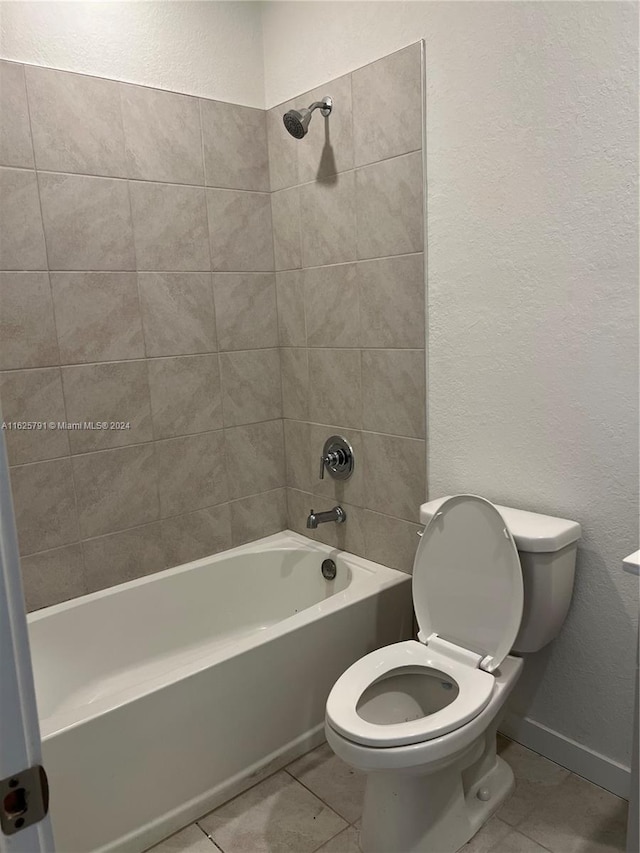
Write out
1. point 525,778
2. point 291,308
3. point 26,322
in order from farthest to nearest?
point 291,308, point 26,322, point 525,778

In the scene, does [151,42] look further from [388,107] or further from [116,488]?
[116,488]

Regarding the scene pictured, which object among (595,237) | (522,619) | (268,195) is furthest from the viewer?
(268,195)

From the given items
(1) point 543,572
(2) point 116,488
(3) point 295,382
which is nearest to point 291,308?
(3) point 295,382

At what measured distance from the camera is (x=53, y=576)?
2.16 metres

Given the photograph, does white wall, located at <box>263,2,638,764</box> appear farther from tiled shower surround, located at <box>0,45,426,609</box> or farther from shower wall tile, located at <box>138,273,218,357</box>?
shower wall tile, located at <box>138,273,218,357</box>

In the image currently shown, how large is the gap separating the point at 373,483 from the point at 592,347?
94cm

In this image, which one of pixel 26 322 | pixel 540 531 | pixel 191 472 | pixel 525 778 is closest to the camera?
pixel 540 531

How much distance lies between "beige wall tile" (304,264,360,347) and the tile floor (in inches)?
56.8

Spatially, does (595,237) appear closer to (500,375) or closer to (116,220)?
(500,375)

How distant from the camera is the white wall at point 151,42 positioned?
6.33ft

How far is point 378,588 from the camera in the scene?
2182 mm

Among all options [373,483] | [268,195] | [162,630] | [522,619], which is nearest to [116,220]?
[268,195]

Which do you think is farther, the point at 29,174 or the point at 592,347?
the point at 29,174

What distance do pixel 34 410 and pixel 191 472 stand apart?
2.03ft
